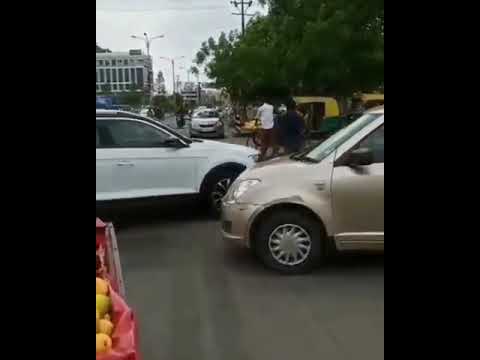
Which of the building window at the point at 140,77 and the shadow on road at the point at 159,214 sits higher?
the building window at the point at 140,77

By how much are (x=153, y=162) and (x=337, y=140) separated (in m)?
3.18

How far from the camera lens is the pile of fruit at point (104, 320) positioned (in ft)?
8.45

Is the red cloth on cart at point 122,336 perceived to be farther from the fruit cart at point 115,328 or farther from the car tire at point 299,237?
the car tire at point 299,237

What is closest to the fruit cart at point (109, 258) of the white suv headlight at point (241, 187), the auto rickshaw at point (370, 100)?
the white suv headlight at point (241, 187)

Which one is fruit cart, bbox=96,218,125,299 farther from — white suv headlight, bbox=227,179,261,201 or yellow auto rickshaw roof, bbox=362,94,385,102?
yellow auto rickshaw roof, bbox=362,94,385,102

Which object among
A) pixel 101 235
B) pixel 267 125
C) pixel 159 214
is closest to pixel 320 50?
pixel 267 125

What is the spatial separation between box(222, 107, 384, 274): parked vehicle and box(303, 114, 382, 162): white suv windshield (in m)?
0.01

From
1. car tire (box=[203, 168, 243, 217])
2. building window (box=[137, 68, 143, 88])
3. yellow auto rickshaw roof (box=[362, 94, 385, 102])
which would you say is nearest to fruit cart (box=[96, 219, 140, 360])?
car tire (box=[203, 168, 243, 217])

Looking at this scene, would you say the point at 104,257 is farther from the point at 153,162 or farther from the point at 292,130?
the point at 292,130

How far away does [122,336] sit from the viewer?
277cm

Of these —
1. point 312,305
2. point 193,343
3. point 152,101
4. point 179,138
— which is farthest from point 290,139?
point 152,101

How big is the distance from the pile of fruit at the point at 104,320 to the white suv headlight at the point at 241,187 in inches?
136
